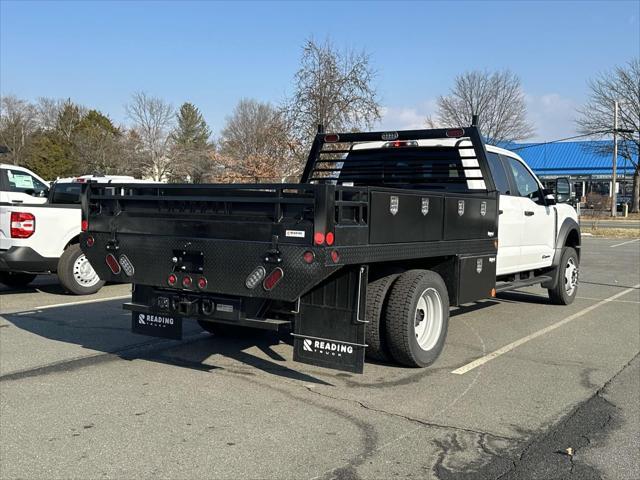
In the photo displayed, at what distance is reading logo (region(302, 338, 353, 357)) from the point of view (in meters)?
5.00

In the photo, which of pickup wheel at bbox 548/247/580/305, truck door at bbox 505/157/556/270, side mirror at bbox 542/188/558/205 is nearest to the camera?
truck door at bbox 505/157/556/270

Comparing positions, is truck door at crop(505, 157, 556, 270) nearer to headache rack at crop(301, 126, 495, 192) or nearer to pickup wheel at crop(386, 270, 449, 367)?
headache rack at crop(301, 126, 495, 192)

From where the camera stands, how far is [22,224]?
9.55 meters

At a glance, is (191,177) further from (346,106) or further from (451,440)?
(451,440)

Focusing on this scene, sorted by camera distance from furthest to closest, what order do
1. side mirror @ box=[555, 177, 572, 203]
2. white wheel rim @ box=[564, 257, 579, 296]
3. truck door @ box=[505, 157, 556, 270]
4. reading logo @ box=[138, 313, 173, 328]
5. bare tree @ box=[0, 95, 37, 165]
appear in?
bare tree @ box=[0, 95, 37, 165] < white wheel rim @ box=[564, 257, 579, 296] < side mirror @ box=[555, 177, 572, 203] < truck door @ box=[505, 157, 556, 270] < reading logo @ box=[138, 313, 173, 328]

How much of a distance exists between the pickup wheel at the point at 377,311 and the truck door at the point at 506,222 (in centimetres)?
249

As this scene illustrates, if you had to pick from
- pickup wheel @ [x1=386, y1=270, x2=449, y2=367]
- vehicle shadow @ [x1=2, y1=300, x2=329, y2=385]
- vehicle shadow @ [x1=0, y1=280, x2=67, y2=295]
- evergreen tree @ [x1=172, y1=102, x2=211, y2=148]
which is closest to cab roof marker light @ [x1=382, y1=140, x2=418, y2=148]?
pickup wheel @ [x1=386, y1=270, x2=449, y2=367]

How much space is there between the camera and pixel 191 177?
160 feet

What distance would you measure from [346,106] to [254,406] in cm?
1716

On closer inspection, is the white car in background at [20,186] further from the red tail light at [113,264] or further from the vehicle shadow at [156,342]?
the red tail light at [113,264]

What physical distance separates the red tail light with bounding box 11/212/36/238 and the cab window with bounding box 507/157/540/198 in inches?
271

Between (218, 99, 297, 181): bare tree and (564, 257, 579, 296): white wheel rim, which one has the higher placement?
(218, 99, 297, 181): bare tree

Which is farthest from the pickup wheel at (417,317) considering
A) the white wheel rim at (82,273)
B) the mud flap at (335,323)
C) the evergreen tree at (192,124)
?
the evergreen tree at (192,124)

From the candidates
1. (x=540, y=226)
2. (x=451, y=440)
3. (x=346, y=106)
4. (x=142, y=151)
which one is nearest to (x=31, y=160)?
(x=142, y=151)
